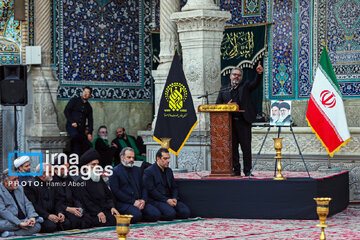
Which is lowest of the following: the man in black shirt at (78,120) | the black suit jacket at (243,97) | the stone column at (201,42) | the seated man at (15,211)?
the seated man at (15,211)

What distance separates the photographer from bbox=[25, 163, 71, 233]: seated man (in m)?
8.02

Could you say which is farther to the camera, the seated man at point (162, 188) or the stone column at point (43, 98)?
the stone column at point (43, 98)

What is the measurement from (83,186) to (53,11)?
19.3 feet

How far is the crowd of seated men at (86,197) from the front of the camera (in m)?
7.72

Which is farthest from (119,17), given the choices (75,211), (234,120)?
(75,211)

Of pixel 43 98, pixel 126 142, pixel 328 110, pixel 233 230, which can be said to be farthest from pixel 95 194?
pixel 126 142

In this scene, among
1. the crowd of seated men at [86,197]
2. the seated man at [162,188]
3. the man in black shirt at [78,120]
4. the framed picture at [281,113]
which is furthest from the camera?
the man in black shirt at [78,120]

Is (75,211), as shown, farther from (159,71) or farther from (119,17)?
(119,17)

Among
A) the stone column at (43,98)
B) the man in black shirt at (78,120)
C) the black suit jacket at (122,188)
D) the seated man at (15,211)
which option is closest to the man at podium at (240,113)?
the black suit jacket at (122,188)

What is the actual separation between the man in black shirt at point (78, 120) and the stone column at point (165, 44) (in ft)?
3.93

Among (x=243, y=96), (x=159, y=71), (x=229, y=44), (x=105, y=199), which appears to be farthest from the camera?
(x=229, y=44)

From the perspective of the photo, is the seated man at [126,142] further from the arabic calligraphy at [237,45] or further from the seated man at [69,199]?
the seated man at [69,199]

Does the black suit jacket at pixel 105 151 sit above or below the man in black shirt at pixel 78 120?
below

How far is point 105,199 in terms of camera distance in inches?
341
